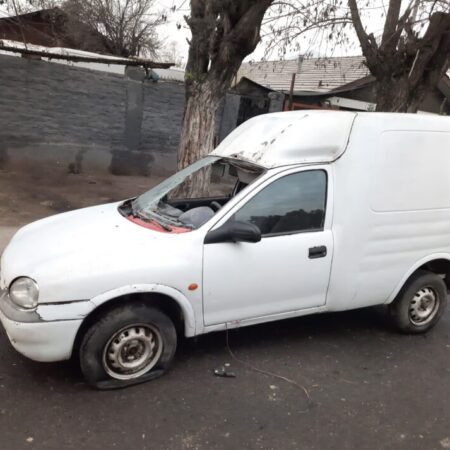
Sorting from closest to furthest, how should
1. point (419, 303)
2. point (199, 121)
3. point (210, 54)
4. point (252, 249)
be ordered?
point (252, 249) → point (419, 303) → point (210, 54) → point (199, 121)

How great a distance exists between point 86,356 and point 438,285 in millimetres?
3295

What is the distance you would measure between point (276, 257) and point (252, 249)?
22 centimetres

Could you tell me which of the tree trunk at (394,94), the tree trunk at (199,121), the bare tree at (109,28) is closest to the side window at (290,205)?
the tree trunk at (199,121)

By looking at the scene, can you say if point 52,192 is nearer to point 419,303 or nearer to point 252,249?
point 252,249

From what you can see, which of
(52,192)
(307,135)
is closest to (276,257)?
(307,135)

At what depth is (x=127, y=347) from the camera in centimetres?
328

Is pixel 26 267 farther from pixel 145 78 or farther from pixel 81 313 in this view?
pixel 145 78

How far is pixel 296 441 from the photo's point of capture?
291 centimetres

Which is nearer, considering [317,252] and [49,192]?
[317,252]

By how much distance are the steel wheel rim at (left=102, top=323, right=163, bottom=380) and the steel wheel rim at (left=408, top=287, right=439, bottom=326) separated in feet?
8.19


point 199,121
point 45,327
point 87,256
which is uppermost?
point 199,121

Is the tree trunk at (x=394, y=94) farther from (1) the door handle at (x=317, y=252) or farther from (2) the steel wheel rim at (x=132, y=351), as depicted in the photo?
(2) the steel wheel rim at (x=132, y=351)

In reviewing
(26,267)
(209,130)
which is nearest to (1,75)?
(209,130)

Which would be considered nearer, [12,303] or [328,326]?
[12,303]
